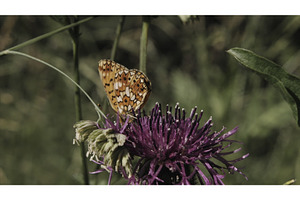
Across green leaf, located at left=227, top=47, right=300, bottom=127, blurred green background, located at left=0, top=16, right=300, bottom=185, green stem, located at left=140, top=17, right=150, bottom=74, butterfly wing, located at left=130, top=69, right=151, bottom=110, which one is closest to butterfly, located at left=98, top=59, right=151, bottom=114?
butterfly wing, located at left=130, top=69, right=151, bottom=110

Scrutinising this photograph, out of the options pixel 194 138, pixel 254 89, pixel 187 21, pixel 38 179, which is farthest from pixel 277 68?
pixel 38 179

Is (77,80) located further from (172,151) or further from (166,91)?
(166,91)

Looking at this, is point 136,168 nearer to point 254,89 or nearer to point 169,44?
point 254,89

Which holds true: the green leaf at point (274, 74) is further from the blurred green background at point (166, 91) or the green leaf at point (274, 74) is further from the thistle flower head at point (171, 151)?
the blurred green background at point (166, 91)

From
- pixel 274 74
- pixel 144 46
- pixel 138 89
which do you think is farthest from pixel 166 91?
pixel 274 74

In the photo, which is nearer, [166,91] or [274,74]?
[274,74]

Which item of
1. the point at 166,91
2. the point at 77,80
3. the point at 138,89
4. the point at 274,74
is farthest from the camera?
the point at 166,91
